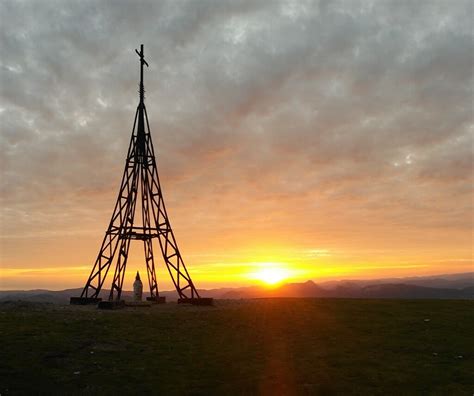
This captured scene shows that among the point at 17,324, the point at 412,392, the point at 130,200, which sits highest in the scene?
the point at 130,200

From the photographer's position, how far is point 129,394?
12.8 metres

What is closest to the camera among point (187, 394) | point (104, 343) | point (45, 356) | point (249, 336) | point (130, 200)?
point (187, 394)

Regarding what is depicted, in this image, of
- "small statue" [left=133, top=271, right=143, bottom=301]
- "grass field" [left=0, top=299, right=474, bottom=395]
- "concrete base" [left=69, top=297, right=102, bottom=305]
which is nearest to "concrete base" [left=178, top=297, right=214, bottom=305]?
"small statue" [left=133, top=271, right=143, bottom=301]

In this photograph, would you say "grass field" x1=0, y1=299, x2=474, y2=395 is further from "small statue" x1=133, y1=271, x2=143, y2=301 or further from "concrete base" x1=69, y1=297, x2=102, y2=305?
"small statue" x1=133, y1=271, x2=143, y2=301

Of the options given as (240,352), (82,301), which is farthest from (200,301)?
(240,352)

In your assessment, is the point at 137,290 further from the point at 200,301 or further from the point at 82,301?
the point at 200,301

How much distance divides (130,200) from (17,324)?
1550 centimetres

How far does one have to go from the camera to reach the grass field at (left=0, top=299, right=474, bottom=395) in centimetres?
1349

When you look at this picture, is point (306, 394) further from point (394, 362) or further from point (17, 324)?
point (17, 324)

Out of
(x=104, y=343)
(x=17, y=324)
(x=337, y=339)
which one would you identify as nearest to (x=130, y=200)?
(x=17, y=324)

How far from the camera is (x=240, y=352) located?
1692 cm

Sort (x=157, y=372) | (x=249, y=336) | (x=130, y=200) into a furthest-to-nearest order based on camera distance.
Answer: (x=130, y=200)
(x=249, y=336)
(x=157, y=372)

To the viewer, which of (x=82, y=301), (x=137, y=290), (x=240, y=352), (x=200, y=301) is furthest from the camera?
(x=137, y=290)

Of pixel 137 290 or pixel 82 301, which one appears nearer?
pixel 82 301
